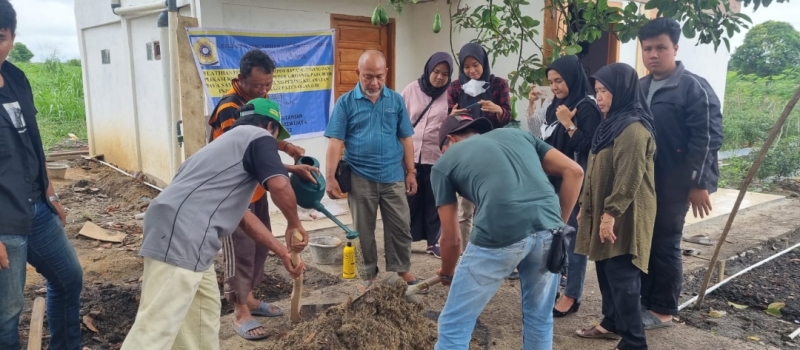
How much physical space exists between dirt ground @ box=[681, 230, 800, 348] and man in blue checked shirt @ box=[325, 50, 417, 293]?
2130mm

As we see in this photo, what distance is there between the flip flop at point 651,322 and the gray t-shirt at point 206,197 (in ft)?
8.24

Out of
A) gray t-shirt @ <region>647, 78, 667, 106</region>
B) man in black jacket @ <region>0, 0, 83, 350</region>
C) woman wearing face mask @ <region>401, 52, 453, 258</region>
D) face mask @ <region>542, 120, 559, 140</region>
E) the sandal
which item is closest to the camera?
man in black jacket @ <region>0, 0, 83, 350</region>

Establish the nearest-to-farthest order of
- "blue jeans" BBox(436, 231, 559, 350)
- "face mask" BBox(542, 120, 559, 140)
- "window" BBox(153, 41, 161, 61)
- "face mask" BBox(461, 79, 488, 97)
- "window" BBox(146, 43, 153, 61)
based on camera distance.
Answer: "blue jeans" BBox(436, 231, 559, 350) → "face mask" BBox(542, 120, 559, 140) → "face mask" BBox(461, 79, 488, 97) → "window" BBox(153, 41, 161, 61) → "window" BBox(146, 43, 153, 61)

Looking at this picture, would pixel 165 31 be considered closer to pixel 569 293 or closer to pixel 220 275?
pixel 220 275

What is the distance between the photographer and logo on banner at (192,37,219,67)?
502 cm

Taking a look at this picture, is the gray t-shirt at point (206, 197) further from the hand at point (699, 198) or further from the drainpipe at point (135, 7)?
the drainpipe at point (135, 7)

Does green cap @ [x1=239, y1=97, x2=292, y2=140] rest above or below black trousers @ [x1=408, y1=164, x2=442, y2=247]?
above

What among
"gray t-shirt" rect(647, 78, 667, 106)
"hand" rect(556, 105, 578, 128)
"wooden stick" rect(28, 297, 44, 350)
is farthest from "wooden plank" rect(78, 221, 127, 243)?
"gray t-shirt" rect(647, 78, 667, 106)

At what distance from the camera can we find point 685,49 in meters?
8.27

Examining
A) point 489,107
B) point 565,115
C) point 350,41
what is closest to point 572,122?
point 565,115

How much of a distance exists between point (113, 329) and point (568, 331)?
2871 millimetres

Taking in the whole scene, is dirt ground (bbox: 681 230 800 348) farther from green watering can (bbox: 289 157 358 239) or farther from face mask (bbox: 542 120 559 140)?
green watering can (bbox: 289 157 358 239)

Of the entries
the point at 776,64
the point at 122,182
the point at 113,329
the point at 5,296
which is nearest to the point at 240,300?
the point at 113,329

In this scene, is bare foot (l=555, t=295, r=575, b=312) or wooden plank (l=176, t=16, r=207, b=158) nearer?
bare foot (l=555, t=295, r=575, b=312)
